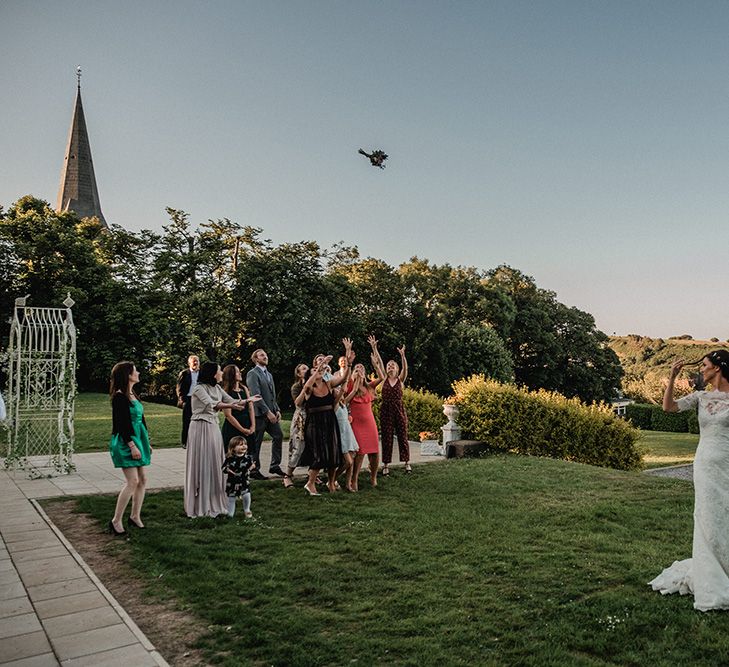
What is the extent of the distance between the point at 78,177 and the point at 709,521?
60.7m

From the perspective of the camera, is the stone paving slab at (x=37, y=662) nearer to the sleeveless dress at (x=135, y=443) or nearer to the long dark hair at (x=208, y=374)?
the sleeveless dress at (x=135, y=443)

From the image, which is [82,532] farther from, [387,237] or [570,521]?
[387,237]

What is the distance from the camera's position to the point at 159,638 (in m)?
3.91

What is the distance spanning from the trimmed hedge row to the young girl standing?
31.8 metres

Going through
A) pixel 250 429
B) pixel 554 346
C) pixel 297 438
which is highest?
pixel 554 346

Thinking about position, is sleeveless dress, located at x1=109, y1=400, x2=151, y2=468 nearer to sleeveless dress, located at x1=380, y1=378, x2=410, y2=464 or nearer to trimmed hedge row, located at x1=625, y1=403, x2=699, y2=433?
sleeveless dress, located at x1=380, y1=378, x2=410, y2=464

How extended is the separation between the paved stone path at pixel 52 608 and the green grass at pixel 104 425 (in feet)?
20.1

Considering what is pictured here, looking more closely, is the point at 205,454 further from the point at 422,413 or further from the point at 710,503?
the point at 422,413

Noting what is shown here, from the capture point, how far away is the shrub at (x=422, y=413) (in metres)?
15.4

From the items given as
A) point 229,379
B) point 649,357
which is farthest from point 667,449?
point 649,357

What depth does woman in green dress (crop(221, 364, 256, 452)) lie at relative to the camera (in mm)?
7598

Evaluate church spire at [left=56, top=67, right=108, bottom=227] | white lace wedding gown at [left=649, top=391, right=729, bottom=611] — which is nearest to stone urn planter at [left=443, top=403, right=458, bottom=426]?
white lace wedding gown at [left=649, top=391, right=729, bottom=611]

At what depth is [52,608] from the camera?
14.3 ft

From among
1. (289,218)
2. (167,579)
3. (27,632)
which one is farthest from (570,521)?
(289,218)
